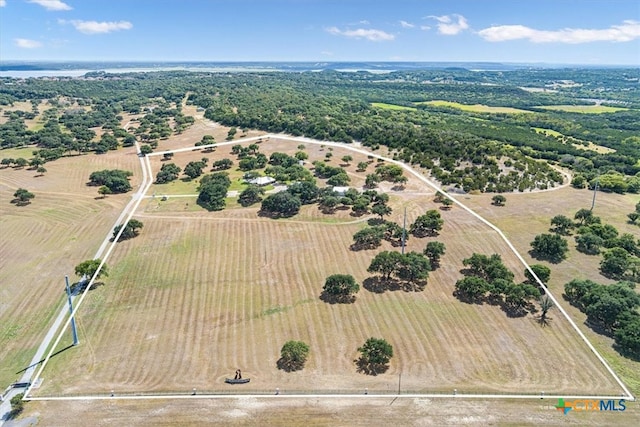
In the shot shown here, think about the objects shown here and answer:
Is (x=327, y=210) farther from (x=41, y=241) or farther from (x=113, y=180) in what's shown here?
(x=41, y=241)

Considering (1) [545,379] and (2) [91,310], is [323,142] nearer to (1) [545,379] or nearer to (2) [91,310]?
(2) [91,310]

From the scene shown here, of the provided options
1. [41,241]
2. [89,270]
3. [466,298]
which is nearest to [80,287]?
[89,270]

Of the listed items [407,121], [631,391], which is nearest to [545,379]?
[631,391]

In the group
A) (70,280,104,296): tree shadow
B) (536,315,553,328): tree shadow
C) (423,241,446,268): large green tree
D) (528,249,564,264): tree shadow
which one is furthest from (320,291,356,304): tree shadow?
(528,249,564,264): tree shadow

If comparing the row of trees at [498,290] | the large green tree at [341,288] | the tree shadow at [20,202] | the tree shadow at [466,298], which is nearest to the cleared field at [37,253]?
the tree shadow at [20,202]

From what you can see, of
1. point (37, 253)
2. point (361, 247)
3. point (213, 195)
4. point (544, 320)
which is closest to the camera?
point (544, 320)

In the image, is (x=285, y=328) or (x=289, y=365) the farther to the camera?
(x=285, y=328)

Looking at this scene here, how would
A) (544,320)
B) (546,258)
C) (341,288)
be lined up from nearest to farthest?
(544,320) → (341,288) → (546,258)

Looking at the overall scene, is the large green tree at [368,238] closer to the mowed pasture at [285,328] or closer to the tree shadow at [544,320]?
the mowed pasture at [285,328]
